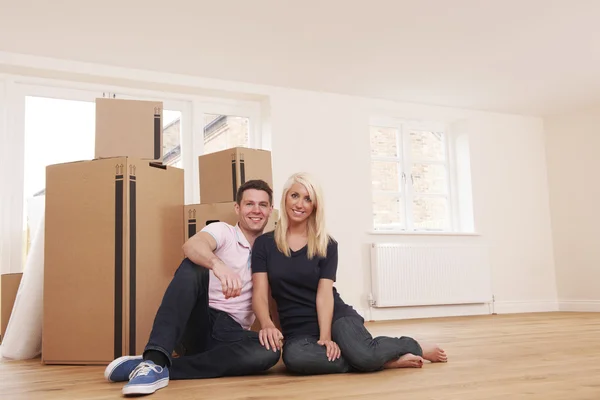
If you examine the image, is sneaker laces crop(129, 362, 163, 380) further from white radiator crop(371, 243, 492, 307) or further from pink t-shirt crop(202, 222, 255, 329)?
white radiator crop(371, 243, 492, 307)

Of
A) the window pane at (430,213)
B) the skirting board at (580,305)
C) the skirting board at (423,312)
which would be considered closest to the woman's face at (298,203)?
the skirting board at (423,312)

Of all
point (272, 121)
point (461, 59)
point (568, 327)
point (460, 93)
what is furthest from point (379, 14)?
point (568, 327)

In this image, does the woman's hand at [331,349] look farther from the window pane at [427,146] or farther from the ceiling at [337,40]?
the window pane at [427,146]

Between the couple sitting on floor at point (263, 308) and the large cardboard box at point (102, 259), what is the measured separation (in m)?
0.43

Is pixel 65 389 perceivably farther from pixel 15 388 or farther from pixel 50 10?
pixel 50 10

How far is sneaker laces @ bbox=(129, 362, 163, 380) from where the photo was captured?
68.3 inches

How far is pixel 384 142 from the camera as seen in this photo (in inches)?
221

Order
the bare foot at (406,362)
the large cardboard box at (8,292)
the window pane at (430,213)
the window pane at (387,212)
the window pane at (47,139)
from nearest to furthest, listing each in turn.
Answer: the bare foot at (406,362), the large cardboard box at (8,292), the window pane at (47,139), the window pane at (387,212), the window pane at (430,213)

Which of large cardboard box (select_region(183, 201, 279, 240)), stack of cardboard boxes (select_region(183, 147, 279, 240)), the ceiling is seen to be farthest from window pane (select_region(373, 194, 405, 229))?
large cardboard box (select_region(183, 201, 279, 240))

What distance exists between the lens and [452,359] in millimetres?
2352

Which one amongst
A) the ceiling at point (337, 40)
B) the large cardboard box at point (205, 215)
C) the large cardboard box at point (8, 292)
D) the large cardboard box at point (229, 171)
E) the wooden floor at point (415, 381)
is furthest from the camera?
the ceiling at point (337, 40)

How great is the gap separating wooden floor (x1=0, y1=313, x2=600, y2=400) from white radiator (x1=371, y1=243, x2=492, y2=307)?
227 cm

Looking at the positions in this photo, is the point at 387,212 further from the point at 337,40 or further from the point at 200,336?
the point at 200,336

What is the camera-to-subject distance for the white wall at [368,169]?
481 cm
